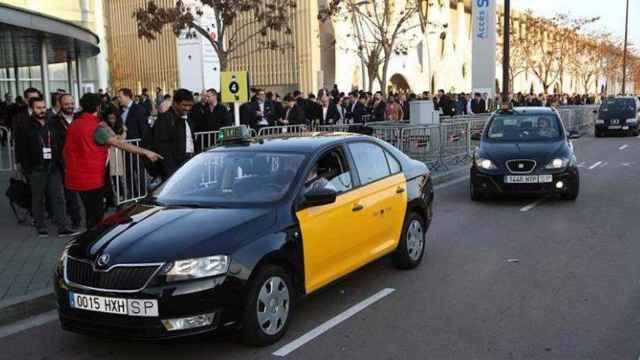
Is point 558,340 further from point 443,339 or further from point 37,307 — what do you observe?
point 37,307

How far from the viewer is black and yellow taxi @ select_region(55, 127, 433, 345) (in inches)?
180

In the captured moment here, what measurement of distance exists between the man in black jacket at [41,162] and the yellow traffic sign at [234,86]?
3.46 m

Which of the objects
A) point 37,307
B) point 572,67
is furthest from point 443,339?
point 572,67

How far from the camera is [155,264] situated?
4.57 m

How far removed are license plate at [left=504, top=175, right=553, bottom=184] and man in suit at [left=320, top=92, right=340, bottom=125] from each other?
23.2 ft

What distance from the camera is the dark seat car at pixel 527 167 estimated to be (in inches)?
432

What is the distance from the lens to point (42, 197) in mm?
9062

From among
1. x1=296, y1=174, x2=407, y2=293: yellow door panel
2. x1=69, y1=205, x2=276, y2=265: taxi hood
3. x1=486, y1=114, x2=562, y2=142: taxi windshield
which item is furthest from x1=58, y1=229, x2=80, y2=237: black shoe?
x1=486, y1=114, x2=562, y2=142: taxi windshield

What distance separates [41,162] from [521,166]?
24.3 ft

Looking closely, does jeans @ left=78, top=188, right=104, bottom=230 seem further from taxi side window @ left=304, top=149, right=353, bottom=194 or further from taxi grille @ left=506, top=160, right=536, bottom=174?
taxi grille @ left=506, top=160, right=536, bottom=174

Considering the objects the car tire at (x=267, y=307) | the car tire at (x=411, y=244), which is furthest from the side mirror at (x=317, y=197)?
the car tire at (x=411, y=244)

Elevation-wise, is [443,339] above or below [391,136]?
below

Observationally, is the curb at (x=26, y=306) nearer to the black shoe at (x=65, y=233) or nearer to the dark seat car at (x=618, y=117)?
the black shoe at (x=65, y=233)

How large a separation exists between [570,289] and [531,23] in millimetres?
51500
